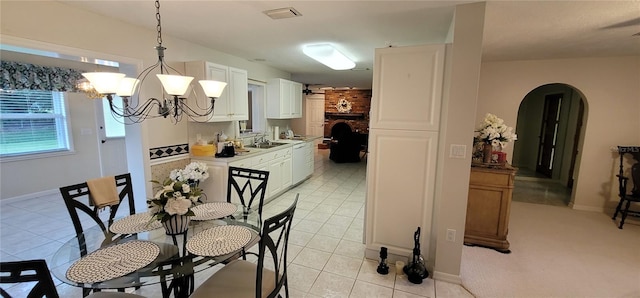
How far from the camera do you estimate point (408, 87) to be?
→ 2.43 m

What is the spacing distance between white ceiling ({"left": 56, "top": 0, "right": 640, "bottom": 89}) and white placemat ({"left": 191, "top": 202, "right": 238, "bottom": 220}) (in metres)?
1.68

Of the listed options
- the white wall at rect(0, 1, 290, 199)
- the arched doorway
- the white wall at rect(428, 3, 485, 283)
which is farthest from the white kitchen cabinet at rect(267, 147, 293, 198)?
the arched doorway

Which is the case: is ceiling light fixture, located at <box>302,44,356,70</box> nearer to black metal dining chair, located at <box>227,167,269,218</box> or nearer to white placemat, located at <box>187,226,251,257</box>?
black metal dining chair, located at <box>227,167,269,218</box>

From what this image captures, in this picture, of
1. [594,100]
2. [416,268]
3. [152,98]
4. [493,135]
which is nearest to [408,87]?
[493,135]

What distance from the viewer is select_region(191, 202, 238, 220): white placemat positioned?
211 centimetres

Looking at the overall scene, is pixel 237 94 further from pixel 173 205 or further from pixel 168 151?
pixel 173 205

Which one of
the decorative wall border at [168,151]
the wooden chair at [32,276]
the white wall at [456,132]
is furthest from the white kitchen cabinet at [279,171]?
the wooden chair at [32,276]

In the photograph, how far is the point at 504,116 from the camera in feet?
14.8

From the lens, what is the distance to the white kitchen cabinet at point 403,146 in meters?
2.38

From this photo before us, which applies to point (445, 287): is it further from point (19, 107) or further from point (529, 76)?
point (19, 107)

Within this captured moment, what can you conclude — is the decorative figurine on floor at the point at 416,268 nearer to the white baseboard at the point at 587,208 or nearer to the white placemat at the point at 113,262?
the white placemat at the point at 113,262

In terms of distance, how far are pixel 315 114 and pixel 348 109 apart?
4.39 feet

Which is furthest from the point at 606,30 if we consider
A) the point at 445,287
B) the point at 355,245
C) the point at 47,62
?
the point at 47,62

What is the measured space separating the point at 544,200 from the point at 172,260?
19.0 ft
